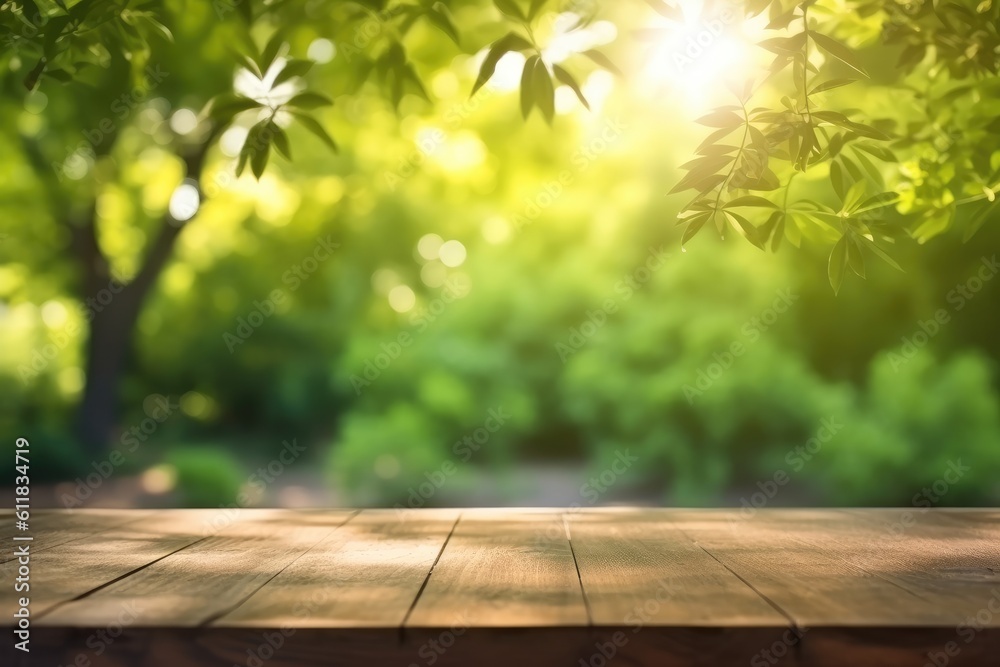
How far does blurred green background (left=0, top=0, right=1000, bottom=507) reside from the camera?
6711 millimetres

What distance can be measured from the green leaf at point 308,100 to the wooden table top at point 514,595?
90 cm

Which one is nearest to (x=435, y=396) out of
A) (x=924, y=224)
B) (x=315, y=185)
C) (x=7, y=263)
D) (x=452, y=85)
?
(x=452, y=85)

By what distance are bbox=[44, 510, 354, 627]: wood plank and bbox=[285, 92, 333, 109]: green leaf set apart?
2.95ft

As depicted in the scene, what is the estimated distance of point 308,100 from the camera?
70.8 inches

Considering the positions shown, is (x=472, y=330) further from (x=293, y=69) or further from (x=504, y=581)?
(x=504, y=581)

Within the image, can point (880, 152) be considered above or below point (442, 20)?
below

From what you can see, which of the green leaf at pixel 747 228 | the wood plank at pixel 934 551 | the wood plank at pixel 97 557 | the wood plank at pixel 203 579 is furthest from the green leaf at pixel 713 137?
the wood plank at pixel 97 557

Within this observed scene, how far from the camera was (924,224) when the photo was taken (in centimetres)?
211

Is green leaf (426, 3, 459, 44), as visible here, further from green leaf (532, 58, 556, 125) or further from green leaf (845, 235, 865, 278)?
green leaf (845, 235, 865, 278)

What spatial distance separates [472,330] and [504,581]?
7336 mm

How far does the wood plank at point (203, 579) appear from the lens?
1.27 meters

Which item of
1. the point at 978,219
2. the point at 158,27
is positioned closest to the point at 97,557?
the point at 158,27

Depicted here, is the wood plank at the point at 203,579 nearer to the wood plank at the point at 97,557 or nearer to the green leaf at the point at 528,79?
the wood plank at the point at 97,557

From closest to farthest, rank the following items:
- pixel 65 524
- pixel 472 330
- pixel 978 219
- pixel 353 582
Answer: pixel 353 582 → pixel 978 219 → pixel 65 524 → pixel 472 330
